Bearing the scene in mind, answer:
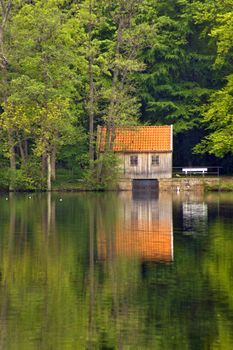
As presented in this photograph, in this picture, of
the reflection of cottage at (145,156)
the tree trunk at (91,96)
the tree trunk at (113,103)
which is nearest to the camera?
the tree trunk at (113,103)

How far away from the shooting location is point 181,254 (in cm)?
2877

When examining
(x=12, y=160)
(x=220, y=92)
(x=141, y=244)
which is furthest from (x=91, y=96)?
(x=141, y=244)

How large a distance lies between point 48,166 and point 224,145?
13244 millimetres

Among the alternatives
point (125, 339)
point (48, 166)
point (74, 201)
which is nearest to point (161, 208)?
point (74, 201)

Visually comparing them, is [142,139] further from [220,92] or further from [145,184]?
[220,92]

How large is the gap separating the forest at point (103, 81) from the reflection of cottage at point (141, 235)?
49.4 ft

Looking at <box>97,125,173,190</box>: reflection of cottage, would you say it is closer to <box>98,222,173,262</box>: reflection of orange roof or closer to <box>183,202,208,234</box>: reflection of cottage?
<box>183,202,208,234</box>: reflection of cottage

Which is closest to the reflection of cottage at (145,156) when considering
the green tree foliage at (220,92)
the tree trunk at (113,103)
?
the tree trunk at (113,103)

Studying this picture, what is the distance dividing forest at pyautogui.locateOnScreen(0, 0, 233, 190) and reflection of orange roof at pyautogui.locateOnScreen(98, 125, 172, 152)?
1360 mm

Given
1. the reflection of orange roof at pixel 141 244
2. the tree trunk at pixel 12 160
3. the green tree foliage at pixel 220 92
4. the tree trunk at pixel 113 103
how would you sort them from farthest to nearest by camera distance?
the green tree foliage at pixel 220 92 < the tree trunk at pixel 113 103 < the tree trunk at pixel 12 160 < the reflection of orange roof at pixel 141 244

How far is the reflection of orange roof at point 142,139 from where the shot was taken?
68.9m

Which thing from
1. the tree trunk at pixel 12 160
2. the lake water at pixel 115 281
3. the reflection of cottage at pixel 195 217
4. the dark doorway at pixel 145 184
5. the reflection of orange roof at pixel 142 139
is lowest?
the lake water at pixel 115 281

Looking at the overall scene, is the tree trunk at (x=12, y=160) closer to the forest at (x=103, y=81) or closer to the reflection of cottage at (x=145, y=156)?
the forest at (x=103, y=81)

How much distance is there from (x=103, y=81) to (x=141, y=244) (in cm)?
3977
